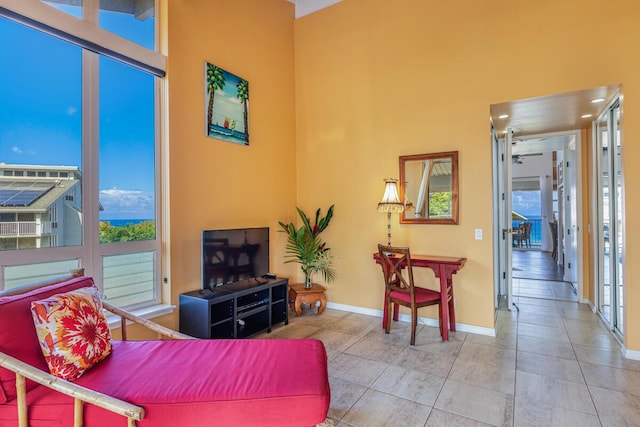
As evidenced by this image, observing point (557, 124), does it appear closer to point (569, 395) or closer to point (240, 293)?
point (569, 395)

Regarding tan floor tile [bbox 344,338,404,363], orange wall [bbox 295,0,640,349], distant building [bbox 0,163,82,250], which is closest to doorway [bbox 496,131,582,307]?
orange wall [bbox 295,0,640,349]

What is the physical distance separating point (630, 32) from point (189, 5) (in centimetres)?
410

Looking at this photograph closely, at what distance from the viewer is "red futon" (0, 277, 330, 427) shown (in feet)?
4.91

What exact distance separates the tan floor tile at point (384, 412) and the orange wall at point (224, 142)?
198 cm

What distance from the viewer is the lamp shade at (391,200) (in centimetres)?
384

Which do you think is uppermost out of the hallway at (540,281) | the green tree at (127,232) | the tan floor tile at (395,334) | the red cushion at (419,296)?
the green tree at (127,232)

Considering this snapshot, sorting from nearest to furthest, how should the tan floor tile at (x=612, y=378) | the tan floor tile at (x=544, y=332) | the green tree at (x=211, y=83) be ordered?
the tan floor tile at (x=612, y=378), the tan floor tile at (x=544, y=332), the green tree at (x=211, y=83)

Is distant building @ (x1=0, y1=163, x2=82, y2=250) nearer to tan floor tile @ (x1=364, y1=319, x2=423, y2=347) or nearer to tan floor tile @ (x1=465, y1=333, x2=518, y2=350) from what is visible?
tan floor tile @ (x1=364, y1=319, x2=423, y2=347)

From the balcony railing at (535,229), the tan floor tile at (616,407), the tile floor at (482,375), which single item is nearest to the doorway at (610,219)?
the tile floor at (482,375)

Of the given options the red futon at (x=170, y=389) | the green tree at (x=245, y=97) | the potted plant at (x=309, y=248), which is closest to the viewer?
the red futon at (x=170, y=389)

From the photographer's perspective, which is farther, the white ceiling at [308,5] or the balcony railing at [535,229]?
the balcony railing at [535,229]

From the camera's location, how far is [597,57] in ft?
9.90

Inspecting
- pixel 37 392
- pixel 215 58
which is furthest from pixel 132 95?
pixel 37 392

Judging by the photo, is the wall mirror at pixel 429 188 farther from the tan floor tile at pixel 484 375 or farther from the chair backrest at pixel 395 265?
the tan floor tile at pixel 484 375
